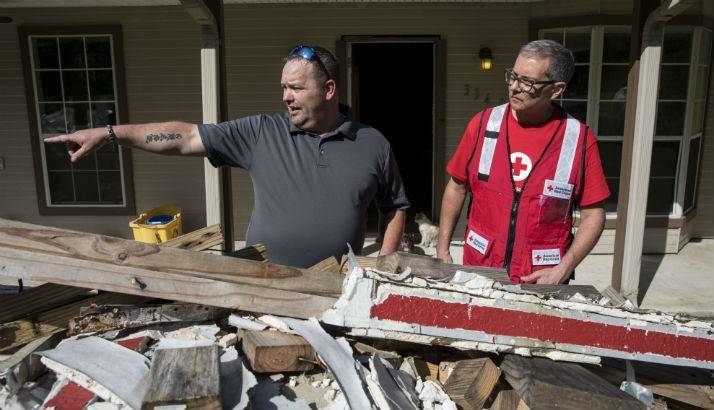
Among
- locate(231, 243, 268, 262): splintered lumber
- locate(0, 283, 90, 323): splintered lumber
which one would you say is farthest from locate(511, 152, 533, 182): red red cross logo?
locate(0, 283, 90, 323): splintered lumber

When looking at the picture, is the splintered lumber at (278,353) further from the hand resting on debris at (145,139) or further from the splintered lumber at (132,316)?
the hand resting on debris at (145,139)

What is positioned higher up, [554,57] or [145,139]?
[554,57]

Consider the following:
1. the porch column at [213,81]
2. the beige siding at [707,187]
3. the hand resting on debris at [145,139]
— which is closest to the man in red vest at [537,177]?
the hand resting on debris at [145,139]

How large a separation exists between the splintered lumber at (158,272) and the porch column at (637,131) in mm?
4472

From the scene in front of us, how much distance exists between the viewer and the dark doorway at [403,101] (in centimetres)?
1091

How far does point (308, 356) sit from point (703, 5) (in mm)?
7444

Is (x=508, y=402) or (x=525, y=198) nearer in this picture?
(x=508, y=402)

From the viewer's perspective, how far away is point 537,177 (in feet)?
8.29

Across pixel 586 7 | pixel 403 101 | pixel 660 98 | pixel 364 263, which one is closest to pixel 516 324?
pixel 364 263

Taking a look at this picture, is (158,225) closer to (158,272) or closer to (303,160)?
(303,160)

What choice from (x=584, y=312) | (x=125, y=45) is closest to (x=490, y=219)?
(x=584, y=312)

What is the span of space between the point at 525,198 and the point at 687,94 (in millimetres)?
5808

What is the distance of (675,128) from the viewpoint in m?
7.15

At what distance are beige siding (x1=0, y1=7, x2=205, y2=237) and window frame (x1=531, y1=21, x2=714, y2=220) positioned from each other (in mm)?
4551
